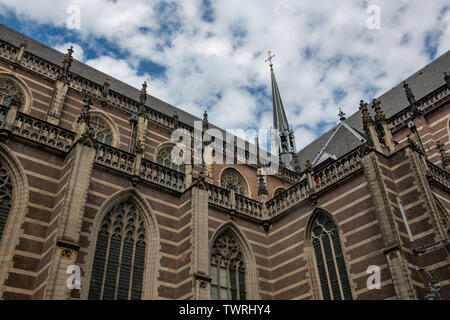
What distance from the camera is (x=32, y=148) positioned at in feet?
42.7

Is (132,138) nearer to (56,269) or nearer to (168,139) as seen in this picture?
(168,139)

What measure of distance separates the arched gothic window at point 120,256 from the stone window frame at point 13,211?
90.5 inches

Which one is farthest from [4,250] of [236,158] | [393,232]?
[236,158]

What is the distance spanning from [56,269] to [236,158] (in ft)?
47.7

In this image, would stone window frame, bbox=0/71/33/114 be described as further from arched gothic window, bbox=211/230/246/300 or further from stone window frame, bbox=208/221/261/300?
arched gothic window, bbox=211/230/246/300

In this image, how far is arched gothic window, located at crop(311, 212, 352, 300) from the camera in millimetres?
14047

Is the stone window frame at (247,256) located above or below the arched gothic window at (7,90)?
below

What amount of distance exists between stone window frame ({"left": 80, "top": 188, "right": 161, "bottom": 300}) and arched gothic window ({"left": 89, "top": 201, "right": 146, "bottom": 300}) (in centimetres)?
15

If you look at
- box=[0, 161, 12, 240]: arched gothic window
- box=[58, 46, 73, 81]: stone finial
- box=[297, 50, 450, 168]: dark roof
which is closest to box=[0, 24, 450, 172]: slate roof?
box=[297, 50, 450, 168]: dark roof

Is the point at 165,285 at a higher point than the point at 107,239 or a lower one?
lower

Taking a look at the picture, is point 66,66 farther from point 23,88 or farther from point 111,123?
point 111,123

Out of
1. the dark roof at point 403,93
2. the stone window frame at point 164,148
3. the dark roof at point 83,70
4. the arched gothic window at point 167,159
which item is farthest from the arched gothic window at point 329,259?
the dark roof at point 83,70

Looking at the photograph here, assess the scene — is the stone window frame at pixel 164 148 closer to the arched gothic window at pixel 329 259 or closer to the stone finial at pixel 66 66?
the stone finial at pixel 66 66

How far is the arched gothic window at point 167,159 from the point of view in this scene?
20.7 meters
